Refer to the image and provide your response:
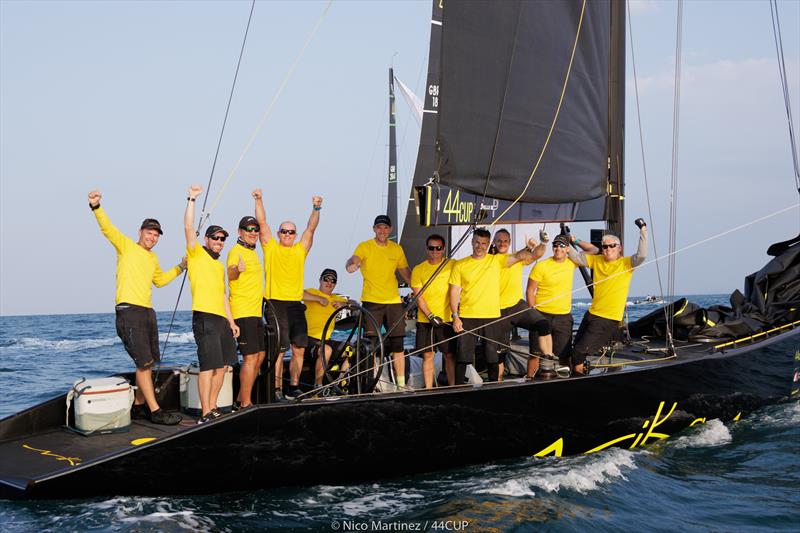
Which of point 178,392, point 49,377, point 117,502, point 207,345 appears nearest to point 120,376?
point 178,392

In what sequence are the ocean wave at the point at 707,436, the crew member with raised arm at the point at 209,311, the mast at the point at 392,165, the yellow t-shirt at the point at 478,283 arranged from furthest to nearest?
the mast at the point at 392,165, the ocean wave at the point at 707,436, the yellow t-shirt at the point at 478,283, the crew member with raised arm at the point at 209,311

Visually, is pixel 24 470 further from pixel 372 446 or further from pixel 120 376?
pixel 372 446

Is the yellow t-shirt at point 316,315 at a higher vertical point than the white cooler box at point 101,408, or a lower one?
higher

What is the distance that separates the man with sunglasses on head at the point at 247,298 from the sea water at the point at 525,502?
1181mm

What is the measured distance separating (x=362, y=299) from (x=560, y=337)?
1.84 m

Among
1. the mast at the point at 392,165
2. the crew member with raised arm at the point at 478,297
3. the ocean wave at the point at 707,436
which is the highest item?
the mast at the point at 392,165

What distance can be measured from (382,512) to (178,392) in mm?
2692

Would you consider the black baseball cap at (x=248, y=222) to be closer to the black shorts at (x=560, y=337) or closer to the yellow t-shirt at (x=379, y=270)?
the yellow t-shirt at (x=379, y=270)

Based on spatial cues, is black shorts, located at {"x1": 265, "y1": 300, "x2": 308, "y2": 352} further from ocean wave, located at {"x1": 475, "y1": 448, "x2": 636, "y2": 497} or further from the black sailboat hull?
ocean wave, located at {"x1": 475, "y1": 448, "x2": 636, "y2": 497}

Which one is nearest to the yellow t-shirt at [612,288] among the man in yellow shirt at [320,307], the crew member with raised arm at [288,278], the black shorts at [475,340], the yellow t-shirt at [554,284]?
the yellow t-shirt at [554,284]

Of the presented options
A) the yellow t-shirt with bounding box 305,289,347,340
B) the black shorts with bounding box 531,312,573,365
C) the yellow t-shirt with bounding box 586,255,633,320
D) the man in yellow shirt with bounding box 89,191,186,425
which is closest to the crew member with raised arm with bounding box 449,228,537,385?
the black shorts with bounding box 531,312,573,365

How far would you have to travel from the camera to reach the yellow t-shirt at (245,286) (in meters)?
6.61

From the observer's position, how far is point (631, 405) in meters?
7.27

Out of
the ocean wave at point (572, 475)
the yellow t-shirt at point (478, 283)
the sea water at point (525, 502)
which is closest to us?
the sea water at point (525, 502)
